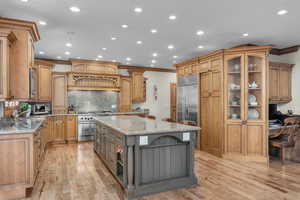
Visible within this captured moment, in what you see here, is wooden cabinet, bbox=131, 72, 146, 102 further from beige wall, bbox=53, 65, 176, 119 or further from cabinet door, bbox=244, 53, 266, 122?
cabinet door, bbox=244, 53, 266, 122

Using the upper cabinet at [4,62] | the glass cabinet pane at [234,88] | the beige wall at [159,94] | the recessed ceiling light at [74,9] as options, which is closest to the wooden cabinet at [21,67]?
the upper cabinet at [4,62]

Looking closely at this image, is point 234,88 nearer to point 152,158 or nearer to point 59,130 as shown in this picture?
point 152,158

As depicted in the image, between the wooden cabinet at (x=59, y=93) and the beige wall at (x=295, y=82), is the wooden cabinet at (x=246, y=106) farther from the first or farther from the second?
the wooden cabinet at (x=59, y=93)

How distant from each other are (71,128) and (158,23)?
4.62 metres

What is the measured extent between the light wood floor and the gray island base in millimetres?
150

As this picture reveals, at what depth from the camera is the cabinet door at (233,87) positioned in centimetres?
452

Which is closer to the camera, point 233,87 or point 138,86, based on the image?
point 233,87

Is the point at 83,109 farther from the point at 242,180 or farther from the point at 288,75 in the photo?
the point at 288,75

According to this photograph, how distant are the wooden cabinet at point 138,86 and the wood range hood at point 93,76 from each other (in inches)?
31.3

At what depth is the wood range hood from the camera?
6746 mm

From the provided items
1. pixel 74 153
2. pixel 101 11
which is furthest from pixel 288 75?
pixel 74 153

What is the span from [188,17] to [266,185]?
10.5ft

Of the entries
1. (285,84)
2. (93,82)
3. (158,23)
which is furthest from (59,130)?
(285,84)

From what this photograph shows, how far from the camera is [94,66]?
716 cm
